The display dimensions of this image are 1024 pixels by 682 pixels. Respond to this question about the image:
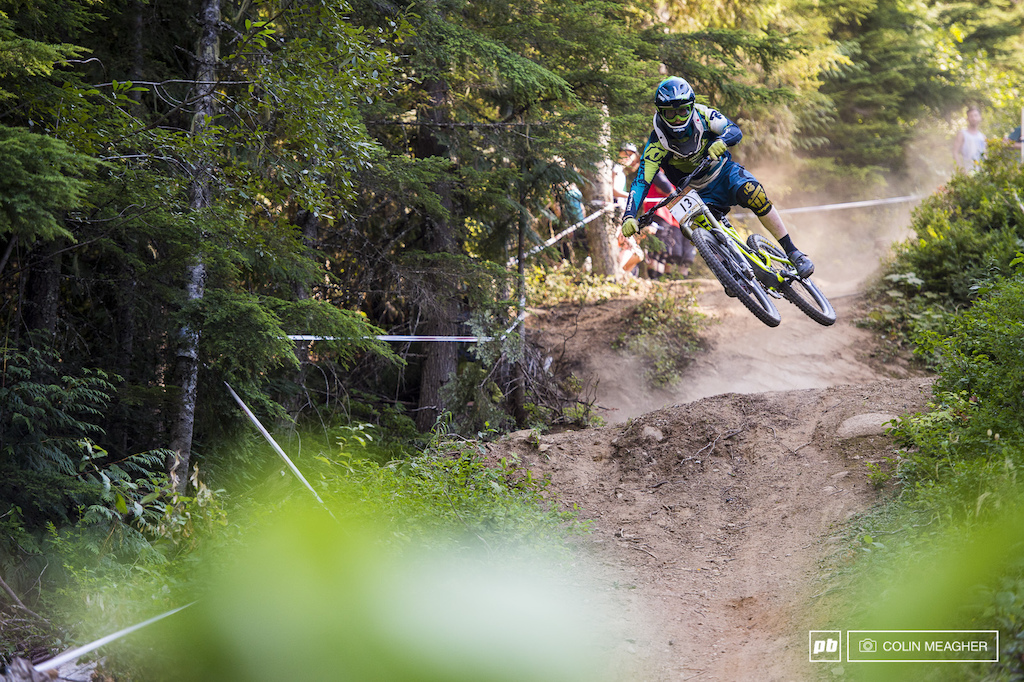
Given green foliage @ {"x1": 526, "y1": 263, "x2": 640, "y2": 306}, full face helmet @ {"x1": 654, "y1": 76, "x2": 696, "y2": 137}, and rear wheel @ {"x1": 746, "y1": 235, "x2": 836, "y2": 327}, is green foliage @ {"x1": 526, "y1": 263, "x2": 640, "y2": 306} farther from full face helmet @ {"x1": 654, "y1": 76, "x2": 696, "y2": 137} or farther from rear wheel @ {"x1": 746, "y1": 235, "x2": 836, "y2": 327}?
full face helmet @ {"x1": 654, "y1": 76, "x2": 696, "y2": 137}

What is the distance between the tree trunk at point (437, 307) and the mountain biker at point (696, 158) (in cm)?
298

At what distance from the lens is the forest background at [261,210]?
5070 millimetres

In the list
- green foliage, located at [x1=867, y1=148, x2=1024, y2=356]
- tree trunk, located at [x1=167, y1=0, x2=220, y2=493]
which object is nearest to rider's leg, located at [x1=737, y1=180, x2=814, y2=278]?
green foliage, located at [x1=867, y1=148, x2=1024, y2=356]

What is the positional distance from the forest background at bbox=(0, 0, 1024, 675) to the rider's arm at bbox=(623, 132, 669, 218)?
5.97 feet

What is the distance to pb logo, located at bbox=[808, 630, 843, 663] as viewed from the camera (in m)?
3.80

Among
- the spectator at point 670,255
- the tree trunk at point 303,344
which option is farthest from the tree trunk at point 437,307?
the spectator at point 670,255

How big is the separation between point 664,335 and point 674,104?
6.09m

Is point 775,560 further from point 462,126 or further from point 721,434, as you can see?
point 462,126

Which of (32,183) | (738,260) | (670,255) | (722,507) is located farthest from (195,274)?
(670,255)

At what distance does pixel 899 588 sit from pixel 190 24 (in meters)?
7.69

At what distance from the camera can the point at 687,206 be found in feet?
22.2

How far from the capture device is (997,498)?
3.83 metres

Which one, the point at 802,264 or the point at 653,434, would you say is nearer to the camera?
Result: the point at 802,264

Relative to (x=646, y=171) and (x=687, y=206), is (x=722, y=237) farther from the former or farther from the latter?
(x=646, y=171)
